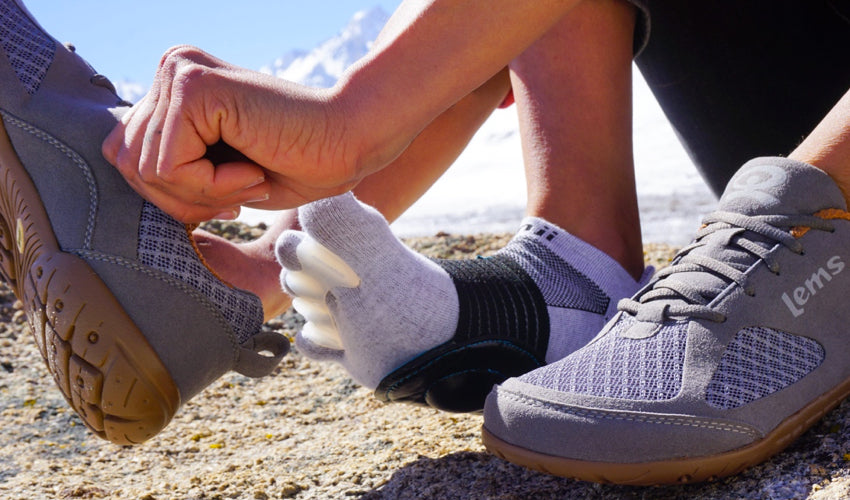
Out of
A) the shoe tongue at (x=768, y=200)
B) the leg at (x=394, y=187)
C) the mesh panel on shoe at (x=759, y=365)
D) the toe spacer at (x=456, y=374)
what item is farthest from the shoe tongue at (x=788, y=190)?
the leg at (x=394, y=187)

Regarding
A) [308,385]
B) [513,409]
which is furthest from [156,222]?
[308,385]

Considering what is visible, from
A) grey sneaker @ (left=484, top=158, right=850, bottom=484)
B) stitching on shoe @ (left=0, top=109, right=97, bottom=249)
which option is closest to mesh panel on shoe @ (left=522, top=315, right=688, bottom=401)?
grey sneaker @ (left=484, top=158, right=850, bottom=484)

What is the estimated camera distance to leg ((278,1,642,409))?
3.64 ft

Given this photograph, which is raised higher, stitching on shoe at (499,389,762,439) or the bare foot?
the bare foot

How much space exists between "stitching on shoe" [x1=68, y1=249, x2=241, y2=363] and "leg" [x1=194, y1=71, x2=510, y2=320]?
0.68ft

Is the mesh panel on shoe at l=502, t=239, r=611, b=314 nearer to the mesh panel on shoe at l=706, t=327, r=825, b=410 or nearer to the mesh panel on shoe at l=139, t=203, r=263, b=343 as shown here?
the mesh panel on shoe at l=706, t=327, r=825, b=410

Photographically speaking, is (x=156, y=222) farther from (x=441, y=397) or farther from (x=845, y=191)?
(x=845, y=191)

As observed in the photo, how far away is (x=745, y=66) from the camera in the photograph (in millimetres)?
1473

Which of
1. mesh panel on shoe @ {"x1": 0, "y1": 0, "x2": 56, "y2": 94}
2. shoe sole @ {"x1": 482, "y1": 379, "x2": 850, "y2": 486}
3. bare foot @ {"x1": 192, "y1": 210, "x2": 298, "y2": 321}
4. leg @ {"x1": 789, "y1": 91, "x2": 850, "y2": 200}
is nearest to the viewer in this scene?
shoe sole @ {"x1": 482, "y1": 379, "x2": 850, "y2": 486}

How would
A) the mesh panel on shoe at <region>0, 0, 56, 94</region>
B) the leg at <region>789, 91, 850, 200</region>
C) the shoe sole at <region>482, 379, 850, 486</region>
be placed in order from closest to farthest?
the shoe sole at <region>482, 379, 850, 486</region>
the leg at <region>789, 91, 850, 200</region>
the mesh panel on shoe at <region>0, 0, 56, 94</region>

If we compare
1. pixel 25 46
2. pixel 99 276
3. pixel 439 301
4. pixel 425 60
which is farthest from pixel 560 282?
pixel 25 46

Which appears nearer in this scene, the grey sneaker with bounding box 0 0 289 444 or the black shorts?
the grey sneaker with bounding box 0 0 289 444

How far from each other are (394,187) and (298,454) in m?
0.51

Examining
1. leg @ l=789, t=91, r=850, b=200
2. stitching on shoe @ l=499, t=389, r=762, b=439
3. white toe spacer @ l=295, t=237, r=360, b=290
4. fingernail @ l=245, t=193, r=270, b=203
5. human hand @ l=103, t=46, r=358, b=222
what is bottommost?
stitching on shoe @ l=499, t=389, r=762, b=439
